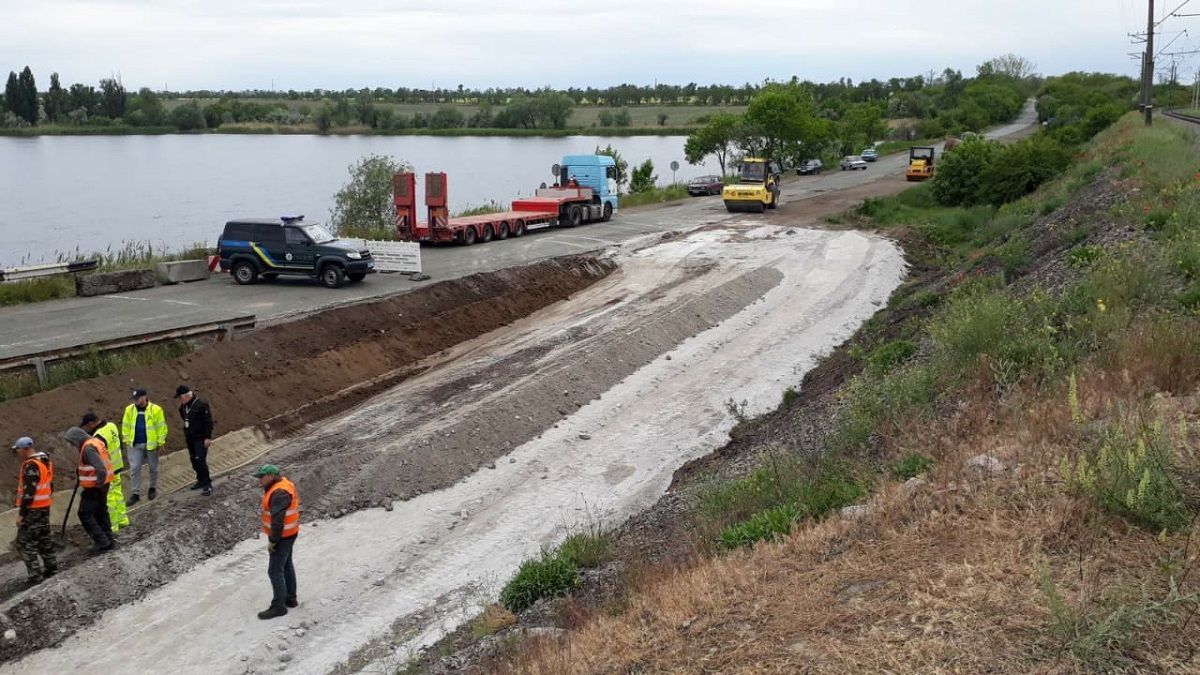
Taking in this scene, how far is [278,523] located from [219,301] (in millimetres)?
14093

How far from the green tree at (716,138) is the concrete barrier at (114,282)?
158 ft

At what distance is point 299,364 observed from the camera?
2000 centimetres

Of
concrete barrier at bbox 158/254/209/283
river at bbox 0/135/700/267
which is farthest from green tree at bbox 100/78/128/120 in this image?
concrete barrier at bbox 158/254/209/283

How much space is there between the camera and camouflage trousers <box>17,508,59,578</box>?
1191 cm

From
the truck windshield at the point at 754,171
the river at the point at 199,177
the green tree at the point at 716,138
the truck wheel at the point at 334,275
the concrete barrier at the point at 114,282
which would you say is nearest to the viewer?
the concrete barrier at the point at 114,282

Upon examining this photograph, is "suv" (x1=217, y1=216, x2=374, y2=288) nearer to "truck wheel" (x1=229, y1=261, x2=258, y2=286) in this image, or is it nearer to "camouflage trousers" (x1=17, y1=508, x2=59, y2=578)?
"truck wheel" (x1=229, y1=261, x2=258, y2=286)

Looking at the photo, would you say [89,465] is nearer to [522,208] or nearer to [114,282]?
[114,282]

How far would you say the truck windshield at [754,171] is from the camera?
45188 mm

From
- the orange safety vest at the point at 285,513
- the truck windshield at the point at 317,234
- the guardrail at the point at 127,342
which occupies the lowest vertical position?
the orange safety vest at the point at 285,513

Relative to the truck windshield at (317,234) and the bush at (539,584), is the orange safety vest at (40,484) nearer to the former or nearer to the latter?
the bush at (539,584)

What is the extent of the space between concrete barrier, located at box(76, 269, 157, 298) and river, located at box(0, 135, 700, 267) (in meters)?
15.2

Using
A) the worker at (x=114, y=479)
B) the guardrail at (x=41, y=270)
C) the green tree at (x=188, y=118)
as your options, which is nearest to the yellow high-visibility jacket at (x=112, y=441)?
the worker at (x=114, y=479)

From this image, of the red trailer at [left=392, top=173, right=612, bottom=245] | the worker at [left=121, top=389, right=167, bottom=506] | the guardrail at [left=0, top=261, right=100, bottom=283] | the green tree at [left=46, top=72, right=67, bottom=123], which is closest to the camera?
the worker at [left=121, top=389, right=167, bottom=506]

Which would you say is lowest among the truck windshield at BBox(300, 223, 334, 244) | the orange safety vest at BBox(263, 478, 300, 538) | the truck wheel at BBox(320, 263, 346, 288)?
the orange safety vest at BBox(263, 478, 300, 538)
